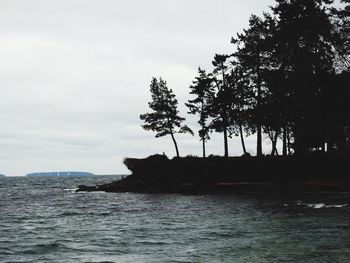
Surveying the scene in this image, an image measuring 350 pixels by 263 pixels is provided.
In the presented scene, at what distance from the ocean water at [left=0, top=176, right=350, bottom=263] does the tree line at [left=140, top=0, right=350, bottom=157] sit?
13.7 metres

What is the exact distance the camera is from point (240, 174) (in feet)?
182

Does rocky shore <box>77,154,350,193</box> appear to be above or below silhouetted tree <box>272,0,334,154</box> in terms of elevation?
below

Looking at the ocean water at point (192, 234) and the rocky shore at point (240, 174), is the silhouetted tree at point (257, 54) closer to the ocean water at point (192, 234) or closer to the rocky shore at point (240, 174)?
the rocky shore at point (240, 174)

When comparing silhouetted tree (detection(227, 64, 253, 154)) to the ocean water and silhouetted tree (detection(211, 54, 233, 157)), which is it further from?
the ocean water

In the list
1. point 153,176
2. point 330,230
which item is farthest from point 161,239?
point 153,176

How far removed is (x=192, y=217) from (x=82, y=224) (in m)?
7.21

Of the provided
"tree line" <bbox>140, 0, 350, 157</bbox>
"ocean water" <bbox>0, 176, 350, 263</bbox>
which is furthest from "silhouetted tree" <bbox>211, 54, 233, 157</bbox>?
"ocean water" <bbox>0, 176, 350, 263</bbox>

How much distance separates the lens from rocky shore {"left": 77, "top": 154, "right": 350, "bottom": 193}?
49.4 meters

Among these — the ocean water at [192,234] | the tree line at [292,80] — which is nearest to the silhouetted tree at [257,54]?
the tree line at [292,80]

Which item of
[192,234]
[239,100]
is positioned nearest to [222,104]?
[239,100]

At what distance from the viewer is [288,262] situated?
601 inches

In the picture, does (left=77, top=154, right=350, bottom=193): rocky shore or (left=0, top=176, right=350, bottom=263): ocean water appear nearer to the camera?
(left=0, top=176, right=350, bottom=263): ocean water

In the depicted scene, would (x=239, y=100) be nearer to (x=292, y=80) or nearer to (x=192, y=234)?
(x=292, y=80)

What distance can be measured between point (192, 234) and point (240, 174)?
32961mm
